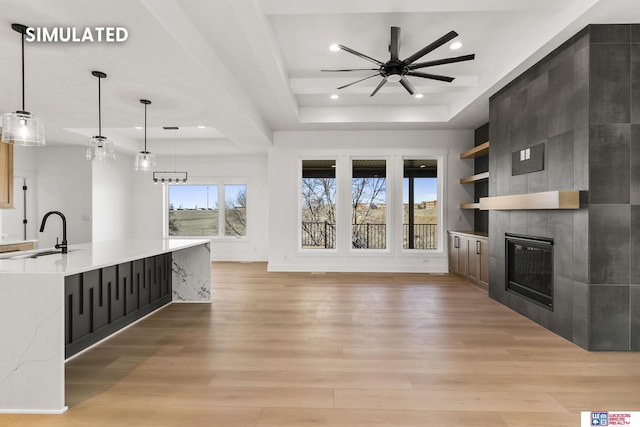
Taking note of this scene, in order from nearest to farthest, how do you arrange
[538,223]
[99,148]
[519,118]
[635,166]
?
[635,166], [99,148], [538,223], [519,118]

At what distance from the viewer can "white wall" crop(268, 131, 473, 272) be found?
22.4 ft

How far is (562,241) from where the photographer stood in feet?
10.9

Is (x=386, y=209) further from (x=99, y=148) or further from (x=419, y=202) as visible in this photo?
(x=99, y=148)

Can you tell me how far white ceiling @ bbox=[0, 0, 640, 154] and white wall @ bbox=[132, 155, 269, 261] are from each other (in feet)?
9.54

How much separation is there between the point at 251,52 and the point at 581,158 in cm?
329

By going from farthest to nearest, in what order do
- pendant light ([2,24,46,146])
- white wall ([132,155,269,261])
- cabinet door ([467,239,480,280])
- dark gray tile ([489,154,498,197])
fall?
1. white wall ([132,155,269,261])
2. cabinet door ([467,239,480,280])
3. dark gray tile ([489,154,498,197])
4. pendant light ([2,24,46,146])

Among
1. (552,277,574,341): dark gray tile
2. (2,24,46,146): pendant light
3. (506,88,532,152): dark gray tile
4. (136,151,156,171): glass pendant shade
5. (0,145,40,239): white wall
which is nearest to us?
(2,24,46,146): pendant light

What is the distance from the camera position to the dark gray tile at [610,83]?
298cm

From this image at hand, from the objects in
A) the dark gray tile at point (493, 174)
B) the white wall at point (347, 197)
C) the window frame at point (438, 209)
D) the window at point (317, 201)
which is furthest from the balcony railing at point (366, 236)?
the dark gray tile at point (493, 174)

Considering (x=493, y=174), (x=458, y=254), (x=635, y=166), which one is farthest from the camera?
(x=458, y=254)

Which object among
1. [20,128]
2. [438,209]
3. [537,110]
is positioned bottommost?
[438,209]

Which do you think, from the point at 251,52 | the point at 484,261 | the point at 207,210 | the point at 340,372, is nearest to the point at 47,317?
the point at 340,372

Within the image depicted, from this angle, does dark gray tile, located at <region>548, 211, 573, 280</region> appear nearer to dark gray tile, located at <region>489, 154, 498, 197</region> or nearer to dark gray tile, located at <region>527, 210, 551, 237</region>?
dark gray tile, located at <region>527, 210, 551, 237</region>

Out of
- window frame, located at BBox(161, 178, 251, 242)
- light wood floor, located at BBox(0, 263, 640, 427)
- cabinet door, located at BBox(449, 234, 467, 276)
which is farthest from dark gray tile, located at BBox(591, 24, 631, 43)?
window frame, located at BBox(161, 178, 251, 242)
